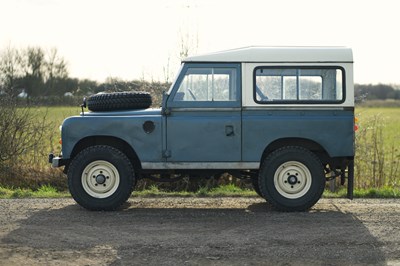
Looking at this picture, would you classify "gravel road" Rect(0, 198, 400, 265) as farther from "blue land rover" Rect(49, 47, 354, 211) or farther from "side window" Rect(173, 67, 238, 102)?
"side window" Rect(173, 67, 238, 102)

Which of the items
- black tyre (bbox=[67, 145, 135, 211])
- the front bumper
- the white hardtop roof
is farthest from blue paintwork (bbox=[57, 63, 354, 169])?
the front bumper

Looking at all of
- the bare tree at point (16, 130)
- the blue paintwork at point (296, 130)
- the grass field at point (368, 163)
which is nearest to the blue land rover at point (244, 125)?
the blue paintwork at point (296, 130)

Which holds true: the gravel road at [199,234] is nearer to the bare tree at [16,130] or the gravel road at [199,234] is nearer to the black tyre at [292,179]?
the black tyre at [292,179]

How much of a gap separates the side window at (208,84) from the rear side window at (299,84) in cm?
40

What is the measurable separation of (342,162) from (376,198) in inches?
89.1

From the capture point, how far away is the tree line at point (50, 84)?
15.3 metres

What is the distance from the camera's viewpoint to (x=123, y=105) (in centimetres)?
1010

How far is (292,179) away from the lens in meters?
9.88

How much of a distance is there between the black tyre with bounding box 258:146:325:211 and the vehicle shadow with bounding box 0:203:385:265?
8.7 inches

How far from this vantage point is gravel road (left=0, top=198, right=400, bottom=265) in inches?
279

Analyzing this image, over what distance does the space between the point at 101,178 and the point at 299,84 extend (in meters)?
3.42

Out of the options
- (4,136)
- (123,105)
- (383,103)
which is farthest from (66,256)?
(383,103)

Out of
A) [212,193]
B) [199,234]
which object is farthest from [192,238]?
[212,193]

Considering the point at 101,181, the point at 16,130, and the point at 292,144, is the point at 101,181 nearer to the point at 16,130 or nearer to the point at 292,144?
the point at 292,144
